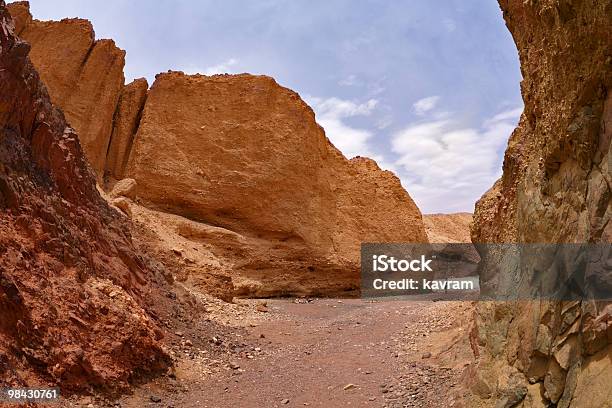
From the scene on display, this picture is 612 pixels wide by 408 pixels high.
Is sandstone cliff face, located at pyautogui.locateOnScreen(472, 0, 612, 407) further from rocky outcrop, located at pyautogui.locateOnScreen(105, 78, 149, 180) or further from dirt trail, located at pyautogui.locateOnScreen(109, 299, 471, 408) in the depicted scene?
rocky outcrop, located at pyautogui.locateOnScreen(105, 78, 149, 180)

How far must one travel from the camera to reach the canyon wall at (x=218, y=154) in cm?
1886

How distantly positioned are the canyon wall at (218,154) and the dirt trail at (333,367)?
7858 mm

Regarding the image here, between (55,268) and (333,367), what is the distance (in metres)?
4.35

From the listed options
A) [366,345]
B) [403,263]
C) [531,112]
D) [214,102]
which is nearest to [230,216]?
[214,102]

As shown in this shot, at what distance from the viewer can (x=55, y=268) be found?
725 centimetres

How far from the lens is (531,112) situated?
5.07m

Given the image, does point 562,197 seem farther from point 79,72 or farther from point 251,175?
point 79,72

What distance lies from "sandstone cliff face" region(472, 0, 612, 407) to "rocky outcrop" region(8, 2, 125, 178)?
17.0 m

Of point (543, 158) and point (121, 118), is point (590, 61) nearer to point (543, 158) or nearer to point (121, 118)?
point (543, 158)

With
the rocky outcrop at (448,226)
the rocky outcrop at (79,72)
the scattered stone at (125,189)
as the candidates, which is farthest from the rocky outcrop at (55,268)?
the rocky outcrop at (448,226)

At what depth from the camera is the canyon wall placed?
742 inches

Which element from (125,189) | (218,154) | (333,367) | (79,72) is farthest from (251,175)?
(333,367)

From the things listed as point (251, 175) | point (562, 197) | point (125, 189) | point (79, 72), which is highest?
point (79, 72)

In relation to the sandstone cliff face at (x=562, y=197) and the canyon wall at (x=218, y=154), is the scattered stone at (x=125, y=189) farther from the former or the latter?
the sandstone cliff face at (x=562, y=197)
